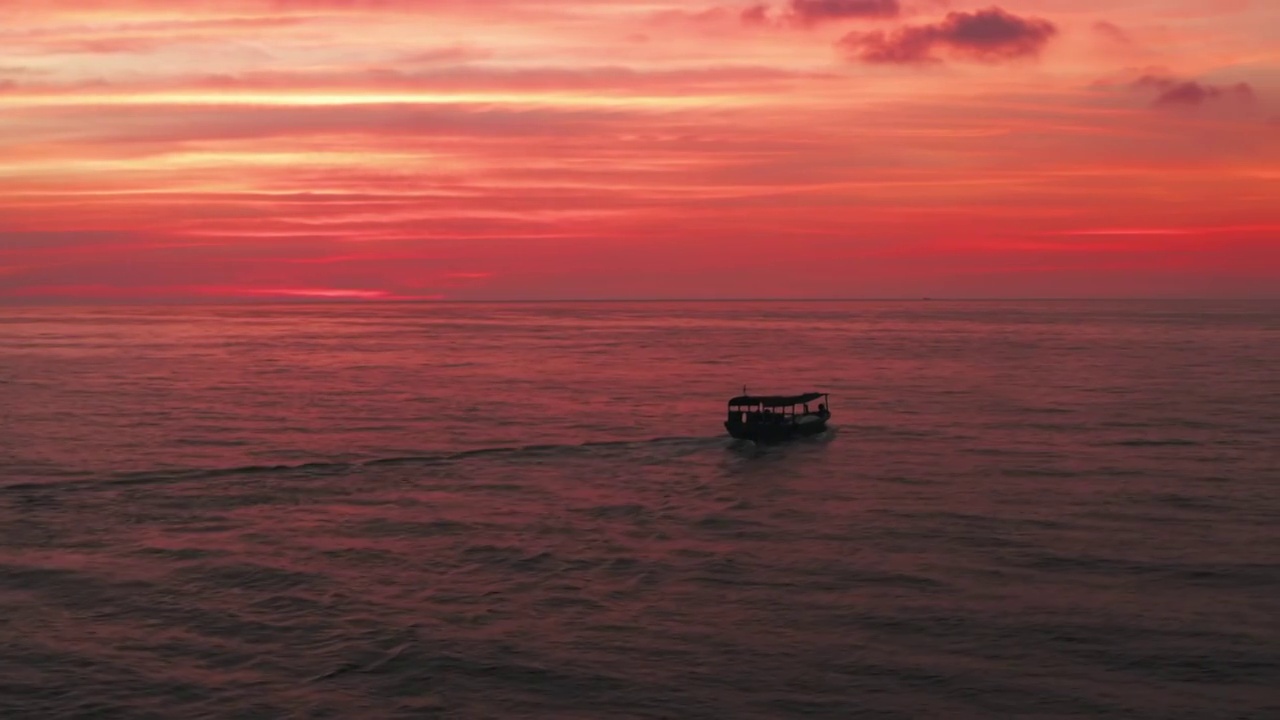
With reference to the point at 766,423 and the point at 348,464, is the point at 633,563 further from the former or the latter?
the point at 766,423

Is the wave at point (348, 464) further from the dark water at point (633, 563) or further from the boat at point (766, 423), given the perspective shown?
the boat at point (766, 423)

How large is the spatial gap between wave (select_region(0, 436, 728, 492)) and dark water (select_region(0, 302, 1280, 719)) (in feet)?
0.93

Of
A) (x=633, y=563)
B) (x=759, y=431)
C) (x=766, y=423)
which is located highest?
(x=766, y=423)

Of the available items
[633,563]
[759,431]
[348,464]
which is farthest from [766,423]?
[633,563]

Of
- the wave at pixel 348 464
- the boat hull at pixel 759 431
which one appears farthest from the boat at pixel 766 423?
the wave at pixel 348 464

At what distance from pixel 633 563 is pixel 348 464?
24639mm

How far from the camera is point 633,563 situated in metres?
39.1

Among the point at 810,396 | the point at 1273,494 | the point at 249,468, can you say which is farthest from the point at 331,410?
the point at 1273,494

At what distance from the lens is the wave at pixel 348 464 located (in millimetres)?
52812

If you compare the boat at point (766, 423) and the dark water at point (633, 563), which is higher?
the boat at point (766, 423)

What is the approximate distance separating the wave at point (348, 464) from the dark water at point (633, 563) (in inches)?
11.2

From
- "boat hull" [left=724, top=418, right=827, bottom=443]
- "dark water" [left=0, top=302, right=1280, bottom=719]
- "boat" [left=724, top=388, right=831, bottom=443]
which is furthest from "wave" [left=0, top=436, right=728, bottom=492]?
"boat" [left=724, top=388, right=831, bottom=443]

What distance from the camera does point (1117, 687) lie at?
91.0 feet

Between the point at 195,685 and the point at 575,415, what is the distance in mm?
52446
